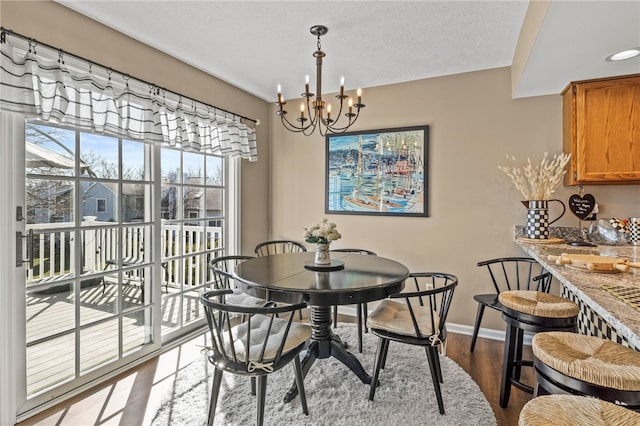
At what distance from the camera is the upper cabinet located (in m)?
2.56

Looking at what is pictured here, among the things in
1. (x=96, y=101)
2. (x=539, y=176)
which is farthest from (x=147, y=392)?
(x=539, y=176)

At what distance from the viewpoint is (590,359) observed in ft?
4.29

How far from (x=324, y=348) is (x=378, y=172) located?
197cm

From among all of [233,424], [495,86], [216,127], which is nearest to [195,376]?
[233,424]

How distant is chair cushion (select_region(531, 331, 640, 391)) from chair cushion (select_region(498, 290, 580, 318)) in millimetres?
423

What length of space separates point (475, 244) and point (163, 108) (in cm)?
309

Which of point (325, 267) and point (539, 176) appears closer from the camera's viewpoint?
point (325, 267)

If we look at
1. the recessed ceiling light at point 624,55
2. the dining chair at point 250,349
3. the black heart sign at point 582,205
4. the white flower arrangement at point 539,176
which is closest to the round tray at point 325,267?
the dining chair at point 250,349

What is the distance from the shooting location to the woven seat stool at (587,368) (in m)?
1.16

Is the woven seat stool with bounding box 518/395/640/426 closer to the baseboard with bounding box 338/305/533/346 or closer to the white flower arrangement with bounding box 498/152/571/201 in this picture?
the white flower arrangement with bounding box 498/152/571/201

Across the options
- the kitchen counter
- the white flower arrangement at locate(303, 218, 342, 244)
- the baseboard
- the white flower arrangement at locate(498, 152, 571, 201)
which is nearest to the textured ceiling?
Result: the white flower arrangement at locate(498, 152, 571, 201)

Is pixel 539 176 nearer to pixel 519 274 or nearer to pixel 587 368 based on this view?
pixel 519 274

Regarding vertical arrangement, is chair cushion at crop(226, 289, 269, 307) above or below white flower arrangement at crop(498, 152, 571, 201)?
below

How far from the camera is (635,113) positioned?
8.35 ft
